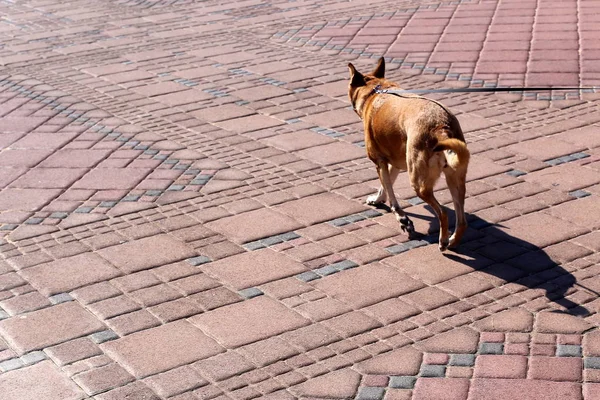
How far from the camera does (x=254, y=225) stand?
257 inches

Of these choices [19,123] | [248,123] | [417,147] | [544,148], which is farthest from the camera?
[19,123]

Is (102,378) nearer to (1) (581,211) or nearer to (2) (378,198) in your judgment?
(2) (378,198)

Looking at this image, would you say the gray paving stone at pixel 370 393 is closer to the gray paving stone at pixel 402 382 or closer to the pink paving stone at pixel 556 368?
the gray paving stone at pixel 402 382

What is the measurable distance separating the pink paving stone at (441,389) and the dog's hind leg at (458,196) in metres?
1.64

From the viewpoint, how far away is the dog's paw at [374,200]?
6.80 m

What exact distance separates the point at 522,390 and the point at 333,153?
13.2 ft

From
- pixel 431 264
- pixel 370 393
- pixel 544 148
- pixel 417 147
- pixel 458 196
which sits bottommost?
pixel 544 148

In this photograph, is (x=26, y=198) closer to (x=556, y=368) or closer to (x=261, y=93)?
(x=261, y=93)

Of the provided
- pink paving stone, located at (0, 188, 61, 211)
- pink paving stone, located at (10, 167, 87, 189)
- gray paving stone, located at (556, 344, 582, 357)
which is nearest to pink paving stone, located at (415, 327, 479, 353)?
gray paving stone, located at (556, 344, 582, 357)

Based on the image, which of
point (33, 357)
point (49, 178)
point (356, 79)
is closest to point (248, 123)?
point (49, 178)

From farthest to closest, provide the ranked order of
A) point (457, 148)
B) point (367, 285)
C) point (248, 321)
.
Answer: point (367, 285) → point (457, 148) → point (248, 321)

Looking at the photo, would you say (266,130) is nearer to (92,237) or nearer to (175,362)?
(92,237)

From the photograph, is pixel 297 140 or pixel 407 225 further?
pixel 297 140

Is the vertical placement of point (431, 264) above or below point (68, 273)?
below
